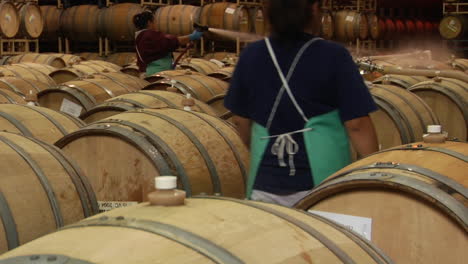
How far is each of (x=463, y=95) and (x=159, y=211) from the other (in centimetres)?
599

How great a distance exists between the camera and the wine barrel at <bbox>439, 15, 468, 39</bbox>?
18.6 m

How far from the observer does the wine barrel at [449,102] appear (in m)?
7.20

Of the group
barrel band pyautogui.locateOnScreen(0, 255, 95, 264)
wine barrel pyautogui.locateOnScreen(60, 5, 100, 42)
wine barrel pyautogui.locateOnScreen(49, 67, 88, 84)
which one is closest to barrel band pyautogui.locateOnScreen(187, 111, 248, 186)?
barrel band pyautogui.locateOnScreen(0, 255, 95, 264)

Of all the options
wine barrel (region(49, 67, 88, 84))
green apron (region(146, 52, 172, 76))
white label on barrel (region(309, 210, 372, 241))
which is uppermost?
white label on barrel (region(309, 210, 372, 241))

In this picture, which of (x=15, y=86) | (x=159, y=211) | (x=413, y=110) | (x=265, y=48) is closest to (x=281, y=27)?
(x=265, y=48)

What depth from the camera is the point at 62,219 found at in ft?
9.65

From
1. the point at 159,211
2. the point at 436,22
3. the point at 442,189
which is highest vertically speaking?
the point at 159,211

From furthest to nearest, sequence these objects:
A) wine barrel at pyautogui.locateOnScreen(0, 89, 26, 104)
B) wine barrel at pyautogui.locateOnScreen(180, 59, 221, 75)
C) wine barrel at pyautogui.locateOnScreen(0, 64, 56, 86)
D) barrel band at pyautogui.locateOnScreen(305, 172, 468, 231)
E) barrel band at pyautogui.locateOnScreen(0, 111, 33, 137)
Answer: wine barrel at pyautogui.locateOnScreen(180, 59, 221, 75) → wine barrel at pyautogui.locateOnScreen(0, 64, 56, 86) → wine barrel at pyautogui.locateOnScreen(0, 89, 26, 104) → barrel band at pyautogui.locateOnScreen(0, 111, 33, 137) → barrel band at pyautogui.locateOnScreen(305, 172, 468, 231)

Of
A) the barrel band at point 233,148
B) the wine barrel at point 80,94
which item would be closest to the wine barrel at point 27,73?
the wine barrel at point 80,94

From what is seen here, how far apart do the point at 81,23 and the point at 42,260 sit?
16.5m

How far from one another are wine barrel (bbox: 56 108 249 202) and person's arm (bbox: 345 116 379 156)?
123cm

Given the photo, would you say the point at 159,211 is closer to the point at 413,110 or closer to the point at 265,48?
the point at 265,48

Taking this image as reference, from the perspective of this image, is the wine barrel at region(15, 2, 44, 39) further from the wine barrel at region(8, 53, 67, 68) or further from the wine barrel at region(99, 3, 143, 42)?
the wine barrel at region(8, 53, 67, 68)

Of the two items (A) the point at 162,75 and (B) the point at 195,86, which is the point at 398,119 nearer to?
(B) the point at 195,86
